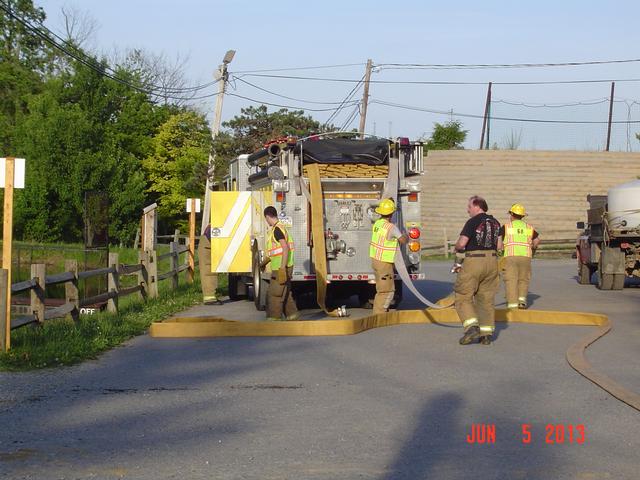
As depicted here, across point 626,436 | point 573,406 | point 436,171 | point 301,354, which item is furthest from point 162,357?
point 436,171

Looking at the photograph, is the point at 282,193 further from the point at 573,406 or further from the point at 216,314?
the point at 573,406

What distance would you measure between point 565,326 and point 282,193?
4891 millimetres

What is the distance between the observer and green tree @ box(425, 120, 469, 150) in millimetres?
58469

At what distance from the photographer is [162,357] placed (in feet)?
37.4

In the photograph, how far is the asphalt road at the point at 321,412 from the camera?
6.38m

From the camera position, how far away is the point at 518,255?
55.9 ft

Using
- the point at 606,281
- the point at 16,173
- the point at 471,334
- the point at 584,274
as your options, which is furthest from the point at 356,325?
the point at 584,274

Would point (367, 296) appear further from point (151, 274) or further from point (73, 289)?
point (73, 289)

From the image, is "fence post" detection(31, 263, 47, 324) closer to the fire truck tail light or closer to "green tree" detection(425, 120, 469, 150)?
the fire truck tail light

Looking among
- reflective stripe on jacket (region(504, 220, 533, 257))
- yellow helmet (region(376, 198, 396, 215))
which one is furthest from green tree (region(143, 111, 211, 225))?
yellow helmet (region(376, 198, 396, 215))

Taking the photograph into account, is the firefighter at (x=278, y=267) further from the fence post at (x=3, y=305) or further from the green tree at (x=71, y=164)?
the green tree at (x=71, y=164)

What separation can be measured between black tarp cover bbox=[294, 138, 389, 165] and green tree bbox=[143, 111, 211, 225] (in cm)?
3299

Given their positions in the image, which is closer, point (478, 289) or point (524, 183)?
point (478, 289)

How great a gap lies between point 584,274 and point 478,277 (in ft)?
45.6
